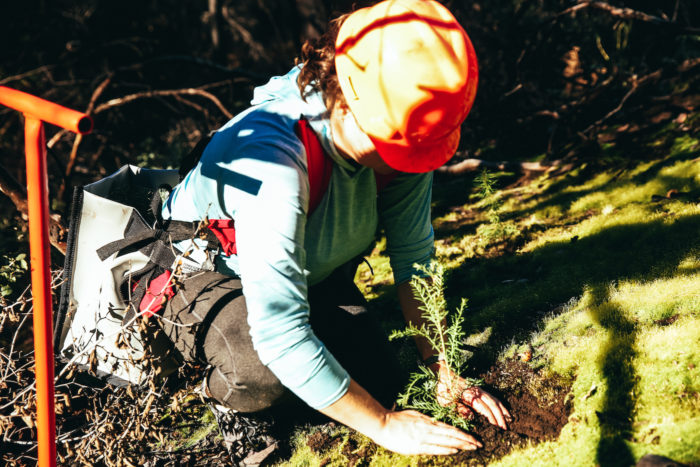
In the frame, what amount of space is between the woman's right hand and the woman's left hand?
125 millimetres

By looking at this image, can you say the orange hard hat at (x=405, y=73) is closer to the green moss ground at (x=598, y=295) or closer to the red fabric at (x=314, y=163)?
the red fabric at (x=314, y=163)

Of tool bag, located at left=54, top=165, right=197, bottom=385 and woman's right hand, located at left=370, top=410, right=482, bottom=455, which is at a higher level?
tool bag, located at left=54, top=165, right=197, bottom=385

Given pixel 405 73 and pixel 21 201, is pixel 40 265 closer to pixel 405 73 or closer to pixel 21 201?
pixel 405 73

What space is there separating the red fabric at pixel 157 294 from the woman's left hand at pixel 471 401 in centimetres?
126

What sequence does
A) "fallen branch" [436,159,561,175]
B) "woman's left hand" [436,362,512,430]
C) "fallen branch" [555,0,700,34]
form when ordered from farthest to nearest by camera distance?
"fallen branch" [436,159,561,175] < "fallen branch" [555,0,700,34] < "woman's left hand" [436,362,512,430]

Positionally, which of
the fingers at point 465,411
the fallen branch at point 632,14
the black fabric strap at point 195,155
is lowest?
the fingers at point 465,411

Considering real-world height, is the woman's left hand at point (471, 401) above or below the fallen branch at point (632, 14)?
below

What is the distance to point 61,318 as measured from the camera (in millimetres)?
2389

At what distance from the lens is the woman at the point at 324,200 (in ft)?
5.89

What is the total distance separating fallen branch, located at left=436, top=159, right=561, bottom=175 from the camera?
505 centimetres

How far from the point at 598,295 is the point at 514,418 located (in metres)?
0.90

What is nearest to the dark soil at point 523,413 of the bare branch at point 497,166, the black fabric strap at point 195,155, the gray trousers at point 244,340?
the gray trousers at point 244,340

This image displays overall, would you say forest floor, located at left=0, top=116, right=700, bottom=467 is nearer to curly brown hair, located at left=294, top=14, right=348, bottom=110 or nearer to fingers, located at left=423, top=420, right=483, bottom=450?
fingers, located at left=423, top=420, right=483, bottom=450

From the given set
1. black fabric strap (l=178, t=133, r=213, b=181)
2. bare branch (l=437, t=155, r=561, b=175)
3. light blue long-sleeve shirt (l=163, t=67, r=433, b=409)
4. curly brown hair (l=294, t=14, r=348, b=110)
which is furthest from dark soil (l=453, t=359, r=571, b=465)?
bare branch (l=437, t=155, r=561, b=175)
